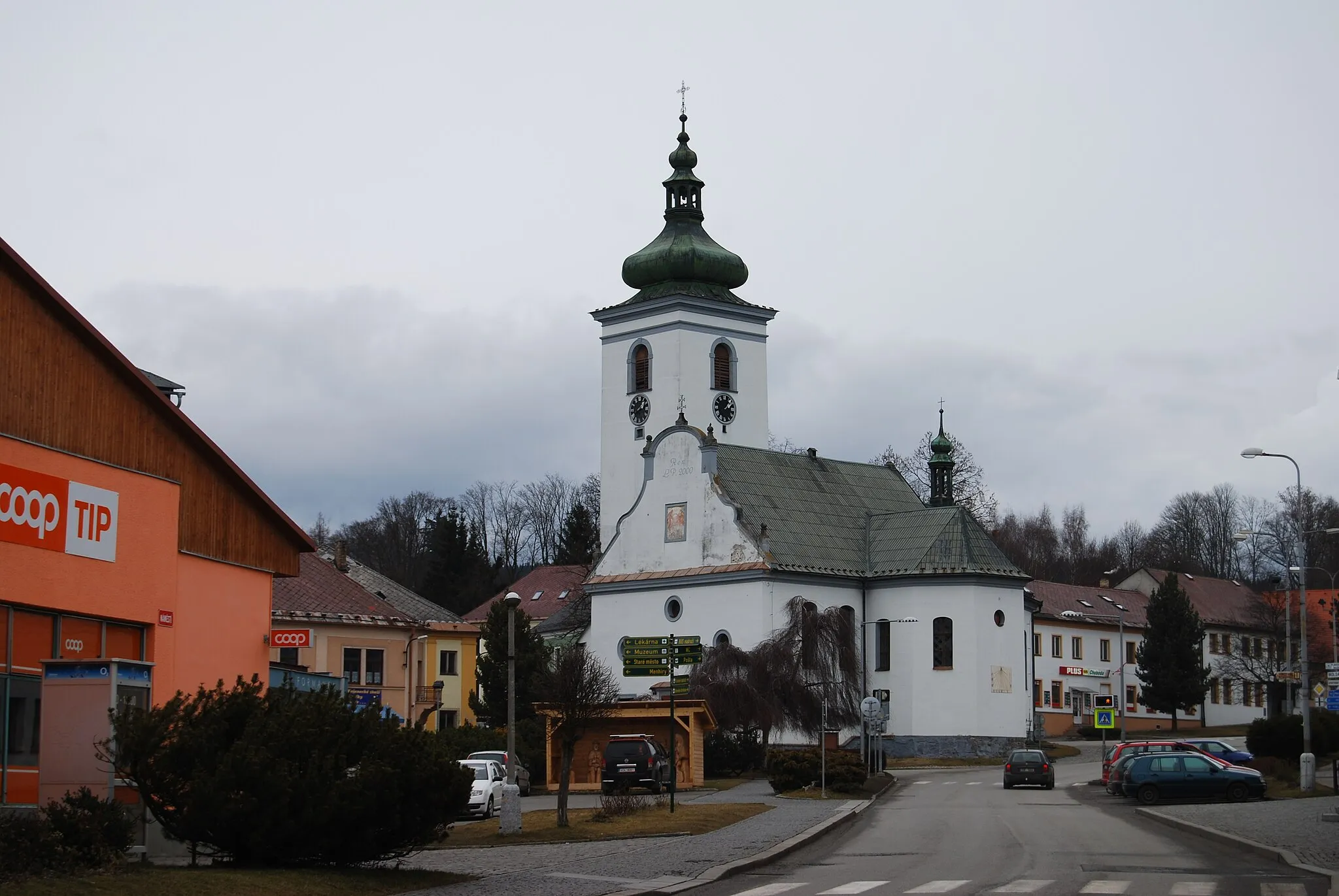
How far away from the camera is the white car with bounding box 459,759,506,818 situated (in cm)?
4019

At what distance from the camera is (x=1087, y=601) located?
106875 millimetres

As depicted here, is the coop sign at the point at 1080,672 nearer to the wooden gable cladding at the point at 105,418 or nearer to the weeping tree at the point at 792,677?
the weeping tree at the point at 792,677

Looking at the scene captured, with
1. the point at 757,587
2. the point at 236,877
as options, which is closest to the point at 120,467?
the point at 236,877

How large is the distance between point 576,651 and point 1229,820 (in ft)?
75.7

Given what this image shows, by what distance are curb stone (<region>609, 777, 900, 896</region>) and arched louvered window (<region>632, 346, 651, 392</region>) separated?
52360mm

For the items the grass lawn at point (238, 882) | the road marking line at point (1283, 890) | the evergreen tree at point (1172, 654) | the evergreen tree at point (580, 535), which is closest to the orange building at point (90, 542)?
the grass lawn at point (238, 882)

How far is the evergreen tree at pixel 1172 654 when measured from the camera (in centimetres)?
9600

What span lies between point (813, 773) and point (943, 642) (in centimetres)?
2847

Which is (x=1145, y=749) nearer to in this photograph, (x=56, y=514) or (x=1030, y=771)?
(x=1030, y=771)

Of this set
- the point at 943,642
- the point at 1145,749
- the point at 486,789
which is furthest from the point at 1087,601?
the point at 486,789

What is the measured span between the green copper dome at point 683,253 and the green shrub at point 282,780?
6972 centimetres

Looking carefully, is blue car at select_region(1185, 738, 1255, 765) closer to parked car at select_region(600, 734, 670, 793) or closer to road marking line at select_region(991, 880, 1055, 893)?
parked car at select_region(600, 734, 670, 793)

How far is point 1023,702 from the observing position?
251ft

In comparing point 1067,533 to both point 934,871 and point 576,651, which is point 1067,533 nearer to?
point 576,651
